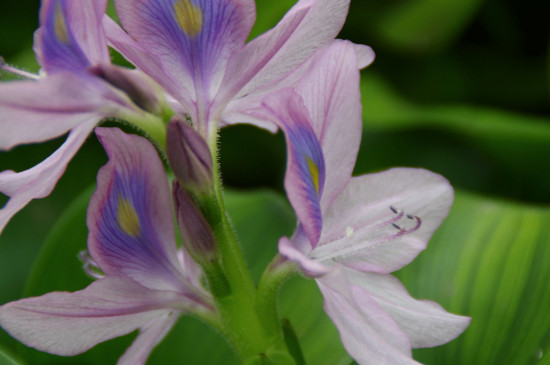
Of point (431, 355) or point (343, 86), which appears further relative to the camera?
point (431, 355)

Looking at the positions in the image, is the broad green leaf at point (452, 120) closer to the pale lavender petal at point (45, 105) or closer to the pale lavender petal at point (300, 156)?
the pale lavender petal at point (300, 156)

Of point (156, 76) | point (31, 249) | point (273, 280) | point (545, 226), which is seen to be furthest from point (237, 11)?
point (31, 249)

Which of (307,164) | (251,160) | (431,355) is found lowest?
(251,160)

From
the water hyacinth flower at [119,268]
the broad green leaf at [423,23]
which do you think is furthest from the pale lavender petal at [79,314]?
the broad green leaf at [423,23]

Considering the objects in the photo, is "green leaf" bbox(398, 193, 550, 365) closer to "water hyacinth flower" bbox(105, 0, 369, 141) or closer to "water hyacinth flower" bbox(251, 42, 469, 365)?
"water hyacinth flower" bbox(251, 42, 469, 365)

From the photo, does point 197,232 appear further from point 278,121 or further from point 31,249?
point 31,249
